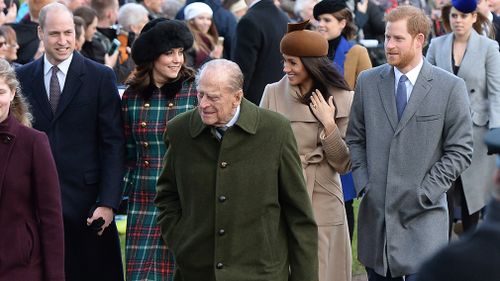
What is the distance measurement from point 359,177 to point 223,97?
62.2 inches

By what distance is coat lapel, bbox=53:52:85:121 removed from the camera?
751 cm

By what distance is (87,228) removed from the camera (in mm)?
7648

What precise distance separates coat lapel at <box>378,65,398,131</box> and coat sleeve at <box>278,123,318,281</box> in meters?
1.27

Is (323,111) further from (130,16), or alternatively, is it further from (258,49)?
(130,16)

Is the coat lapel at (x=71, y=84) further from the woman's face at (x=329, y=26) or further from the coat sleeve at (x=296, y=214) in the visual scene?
the woman's face at (x=329, y=26)

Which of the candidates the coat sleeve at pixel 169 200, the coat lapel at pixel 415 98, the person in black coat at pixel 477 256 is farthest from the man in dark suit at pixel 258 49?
→ the person in black coat at pixel 477 256

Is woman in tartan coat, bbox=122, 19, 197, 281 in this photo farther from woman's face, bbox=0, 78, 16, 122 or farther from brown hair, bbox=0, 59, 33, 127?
woman's face, bbox=0, 78, 16, 122

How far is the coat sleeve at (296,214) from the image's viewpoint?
618cm

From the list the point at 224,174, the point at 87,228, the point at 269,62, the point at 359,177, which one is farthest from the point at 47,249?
the point at 269,62

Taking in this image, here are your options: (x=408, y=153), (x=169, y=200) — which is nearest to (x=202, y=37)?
(x=408, y=153)

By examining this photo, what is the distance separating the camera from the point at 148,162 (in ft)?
24.9

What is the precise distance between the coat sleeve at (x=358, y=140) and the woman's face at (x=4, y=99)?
7.15 ft

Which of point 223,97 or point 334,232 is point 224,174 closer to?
point 223,97

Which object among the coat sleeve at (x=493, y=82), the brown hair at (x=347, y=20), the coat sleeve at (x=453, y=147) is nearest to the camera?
the coat sleeve at (x=453, y=147)
